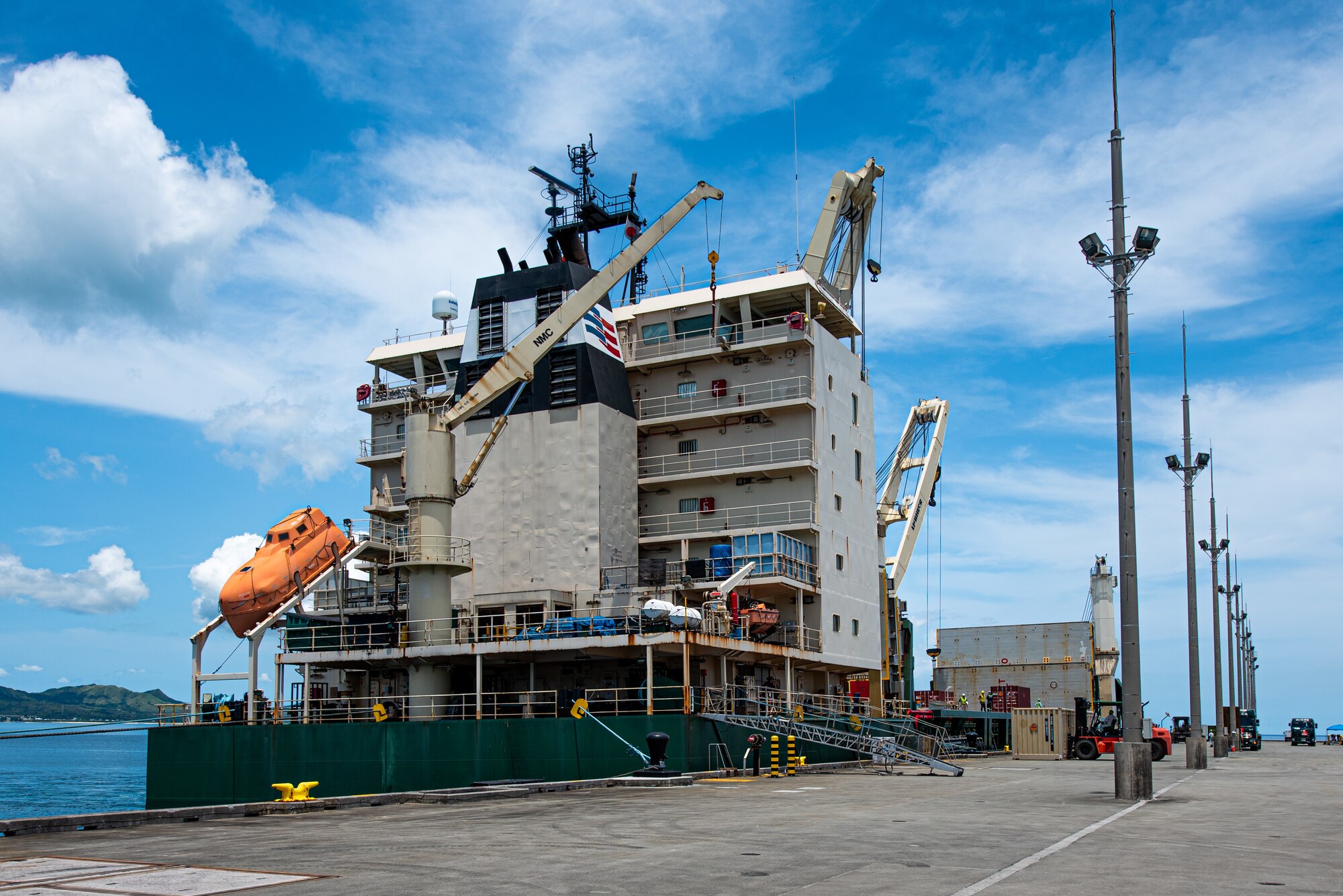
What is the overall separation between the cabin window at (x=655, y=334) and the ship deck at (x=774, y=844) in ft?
76.8

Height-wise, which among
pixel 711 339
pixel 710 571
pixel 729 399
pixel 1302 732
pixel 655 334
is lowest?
pixel 1302 732

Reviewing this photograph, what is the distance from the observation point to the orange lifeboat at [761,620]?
35844 mm

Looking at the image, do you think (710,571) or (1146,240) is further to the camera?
(710,571)

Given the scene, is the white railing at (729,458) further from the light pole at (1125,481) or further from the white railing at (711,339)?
the light pole at (1125,481)

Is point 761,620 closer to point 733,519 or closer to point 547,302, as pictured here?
point 733,519

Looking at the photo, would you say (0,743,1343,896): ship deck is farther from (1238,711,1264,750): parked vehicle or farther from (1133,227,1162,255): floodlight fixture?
(1238,711,1264,750): parked vehicle

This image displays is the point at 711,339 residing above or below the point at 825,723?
above

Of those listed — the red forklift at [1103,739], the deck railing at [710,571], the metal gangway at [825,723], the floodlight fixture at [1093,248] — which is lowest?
the red forklift at [1103,739]

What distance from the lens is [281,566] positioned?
1603 inches

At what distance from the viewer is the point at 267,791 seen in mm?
35312

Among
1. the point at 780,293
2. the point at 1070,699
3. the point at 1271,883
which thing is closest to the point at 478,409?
the point at 780,293

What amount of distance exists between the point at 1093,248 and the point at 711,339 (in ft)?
70.4

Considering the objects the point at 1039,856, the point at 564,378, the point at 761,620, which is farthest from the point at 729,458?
the point at 1039,856

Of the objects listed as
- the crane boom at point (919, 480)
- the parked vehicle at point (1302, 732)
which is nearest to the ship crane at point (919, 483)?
the crane boom at point (919, 480)
